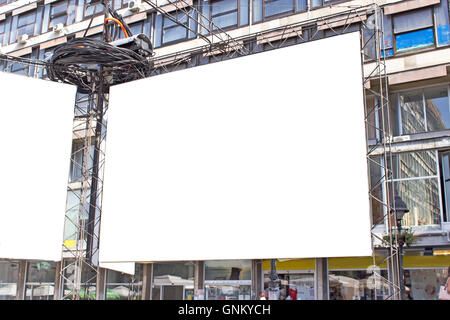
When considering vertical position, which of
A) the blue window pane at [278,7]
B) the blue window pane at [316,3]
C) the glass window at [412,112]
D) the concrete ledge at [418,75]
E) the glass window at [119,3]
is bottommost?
the glass window at [412,112]

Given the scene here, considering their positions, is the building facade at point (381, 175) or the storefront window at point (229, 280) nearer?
the building facade at point (381, 175)

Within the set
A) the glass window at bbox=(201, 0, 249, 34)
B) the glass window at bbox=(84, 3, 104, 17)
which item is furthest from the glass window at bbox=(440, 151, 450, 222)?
the glass window at bbox=(84, 3, 104, 17)

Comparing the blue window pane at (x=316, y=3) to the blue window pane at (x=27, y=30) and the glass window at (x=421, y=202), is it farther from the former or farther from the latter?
the blue window pane at (x=27, y=30)

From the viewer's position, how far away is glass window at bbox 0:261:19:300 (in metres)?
23.2

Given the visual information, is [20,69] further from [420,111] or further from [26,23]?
[420,111]

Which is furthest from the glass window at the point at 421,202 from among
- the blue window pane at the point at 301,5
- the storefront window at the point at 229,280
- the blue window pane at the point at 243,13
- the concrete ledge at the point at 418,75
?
the blue window pane at the point at 243,13

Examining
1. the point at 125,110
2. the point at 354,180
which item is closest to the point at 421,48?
the point at 354,180

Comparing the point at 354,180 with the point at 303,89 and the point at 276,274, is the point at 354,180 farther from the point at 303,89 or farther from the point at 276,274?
the point at 276,274

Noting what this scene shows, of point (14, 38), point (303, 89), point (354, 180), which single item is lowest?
point (354, 180)

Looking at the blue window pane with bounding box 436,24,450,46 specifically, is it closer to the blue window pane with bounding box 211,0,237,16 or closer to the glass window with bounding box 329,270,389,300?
the glass window with bounding box 329,270,389,300

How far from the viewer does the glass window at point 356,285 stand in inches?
618

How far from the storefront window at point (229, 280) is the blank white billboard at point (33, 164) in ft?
17.5
